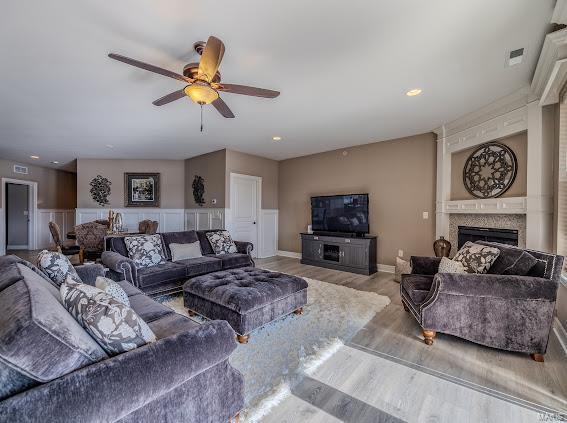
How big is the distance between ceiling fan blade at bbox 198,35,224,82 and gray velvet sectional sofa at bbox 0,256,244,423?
1.64 metres

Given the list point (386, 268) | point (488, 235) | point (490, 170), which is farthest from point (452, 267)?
point (386, 268)

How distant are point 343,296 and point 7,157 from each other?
27.8 ft

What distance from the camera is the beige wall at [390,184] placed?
4.34 m

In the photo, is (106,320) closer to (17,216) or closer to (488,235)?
(488,235)

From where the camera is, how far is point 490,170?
11.2 feet

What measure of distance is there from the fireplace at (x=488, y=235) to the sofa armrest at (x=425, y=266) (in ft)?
3.62

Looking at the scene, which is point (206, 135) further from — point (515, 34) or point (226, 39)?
point (515, 34)

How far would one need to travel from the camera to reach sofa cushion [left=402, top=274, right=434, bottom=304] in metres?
2.30

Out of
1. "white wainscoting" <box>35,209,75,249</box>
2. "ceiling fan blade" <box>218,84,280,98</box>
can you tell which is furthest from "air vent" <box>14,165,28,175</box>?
"ceiling fan blade" <box>218,84,280,98</box>

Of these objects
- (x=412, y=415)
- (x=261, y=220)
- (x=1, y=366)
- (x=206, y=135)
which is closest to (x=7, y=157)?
(x=206, y=135)

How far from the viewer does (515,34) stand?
76.9 inches

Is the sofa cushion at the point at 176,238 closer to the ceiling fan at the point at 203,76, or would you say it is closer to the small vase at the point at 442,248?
the ceiling fan at the point at 203,76

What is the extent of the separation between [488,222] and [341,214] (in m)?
2.29

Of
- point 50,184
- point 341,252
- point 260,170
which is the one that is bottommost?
point 341,252
